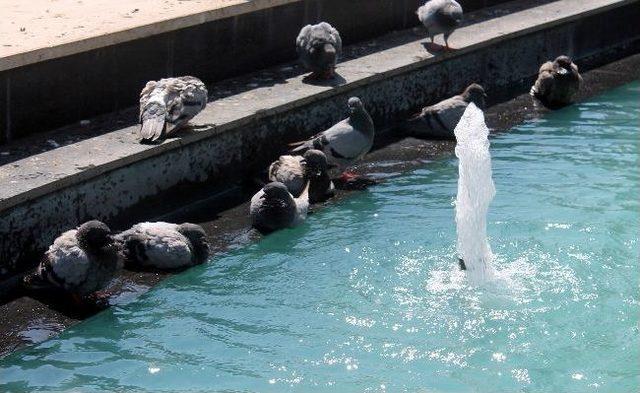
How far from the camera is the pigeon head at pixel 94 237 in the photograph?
24.5 feet

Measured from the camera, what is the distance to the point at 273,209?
28.5 feet

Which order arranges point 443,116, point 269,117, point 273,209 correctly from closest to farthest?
point 273,209 → point 269,117 → point 443,116

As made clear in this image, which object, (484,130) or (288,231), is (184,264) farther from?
(484,130)

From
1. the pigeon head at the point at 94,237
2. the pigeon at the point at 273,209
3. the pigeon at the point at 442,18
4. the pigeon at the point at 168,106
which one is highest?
the pigeon at the point at 442,18

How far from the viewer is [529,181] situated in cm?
Answer: 982

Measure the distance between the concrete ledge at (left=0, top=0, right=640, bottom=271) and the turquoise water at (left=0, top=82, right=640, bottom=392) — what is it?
0.92 meters

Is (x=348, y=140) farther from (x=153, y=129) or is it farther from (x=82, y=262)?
(x=82, y=262)

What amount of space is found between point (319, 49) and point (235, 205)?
190 cm

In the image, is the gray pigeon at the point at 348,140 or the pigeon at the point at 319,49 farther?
the pigeon at the point at 319,49

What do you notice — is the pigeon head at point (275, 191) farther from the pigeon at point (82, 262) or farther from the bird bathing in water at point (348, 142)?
the pigeon at point (82, 262)

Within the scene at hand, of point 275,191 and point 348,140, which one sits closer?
point 275,191

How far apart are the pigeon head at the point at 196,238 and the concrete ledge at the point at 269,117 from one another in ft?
2.42

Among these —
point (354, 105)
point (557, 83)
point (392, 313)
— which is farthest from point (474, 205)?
point (557, 83)

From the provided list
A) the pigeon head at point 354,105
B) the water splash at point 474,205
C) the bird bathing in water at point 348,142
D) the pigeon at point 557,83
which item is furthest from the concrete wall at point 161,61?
the water splash at point 474,205
